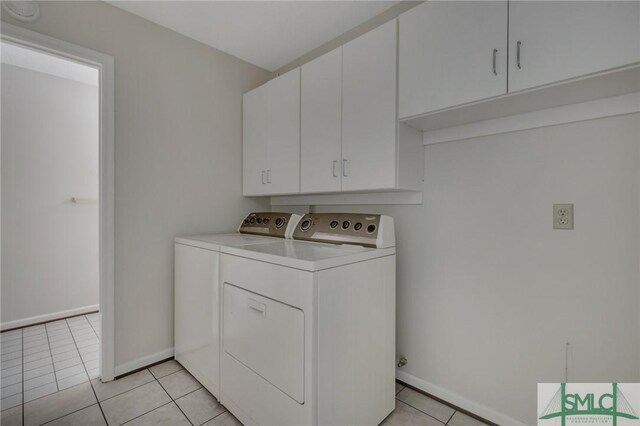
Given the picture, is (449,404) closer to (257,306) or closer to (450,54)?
(257,306)

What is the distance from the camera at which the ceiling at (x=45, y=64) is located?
102 inches

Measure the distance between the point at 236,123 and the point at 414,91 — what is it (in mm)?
1689

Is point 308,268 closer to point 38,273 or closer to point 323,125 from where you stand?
point 323,125

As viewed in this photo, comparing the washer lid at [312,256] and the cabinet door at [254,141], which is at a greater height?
the cabinet door at [254,141]

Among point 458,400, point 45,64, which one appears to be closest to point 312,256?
point 458,400

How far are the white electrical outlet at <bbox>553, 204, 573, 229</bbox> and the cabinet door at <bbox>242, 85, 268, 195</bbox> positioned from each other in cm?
188

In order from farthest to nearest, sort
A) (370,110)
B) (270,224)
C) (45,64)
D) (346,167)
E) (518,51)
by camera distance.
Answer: (45,64) → (270,224) → (346,167) → (370,110) → (518,51)

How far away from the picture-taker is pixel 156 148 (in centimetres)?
222

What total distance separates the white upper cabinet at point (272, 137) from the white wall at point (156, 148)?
0.55ft

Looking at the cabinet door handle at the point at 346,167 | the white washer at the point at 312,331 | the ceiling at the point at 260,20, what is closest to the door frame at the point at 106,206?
the ceiling at the point at 260,20

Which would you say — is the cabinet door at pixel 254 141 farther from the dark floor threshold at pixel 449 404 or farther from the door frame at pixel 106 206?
the dark floor threshold at pixel 449 404

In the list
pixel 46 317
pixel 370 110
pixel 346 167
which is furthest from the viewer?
pixel 46 317

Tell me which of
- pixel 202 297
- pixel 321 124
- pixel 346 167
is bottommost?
pixel 202 297

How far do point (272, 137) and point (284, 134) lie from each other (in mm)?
168
